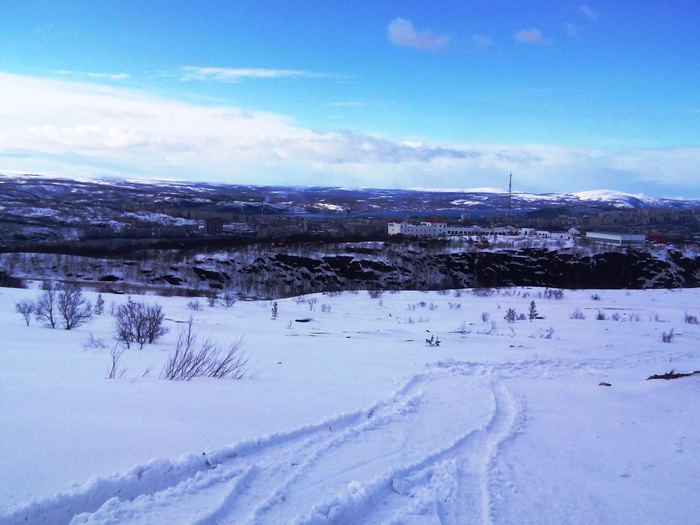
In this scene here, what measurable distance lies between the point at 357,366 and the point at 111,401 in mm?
3381

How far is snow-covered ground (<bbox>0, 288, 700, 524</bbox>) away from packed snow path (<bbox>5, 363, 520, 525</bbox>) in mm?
11

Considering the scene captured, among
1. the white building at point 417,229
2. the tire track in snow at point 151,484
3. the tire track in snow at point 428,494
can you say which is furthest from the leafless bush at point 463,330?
the white building at point 417,229

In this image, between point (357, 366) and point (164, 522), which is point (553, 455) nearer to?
point (164, 522)

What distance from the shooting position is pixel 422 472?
3256mm

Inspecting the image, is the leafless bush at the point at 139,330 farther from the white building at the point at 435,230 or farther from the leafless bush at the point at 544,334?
the white building at the point at 435,230

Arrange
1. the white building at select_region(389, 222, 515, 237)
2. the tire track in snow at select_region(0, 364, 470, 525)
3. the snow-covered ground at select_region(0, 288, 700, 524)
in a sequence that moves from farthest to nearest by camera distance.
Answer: the white building at select_region(389, 222, 515, 237), the snow-covered ground at select_region(0, 288, 700, 524), the tire track in snow at select_region(0, 364, 470, 525)

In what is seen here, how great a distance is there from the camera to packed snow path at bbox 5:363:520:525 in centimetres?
254

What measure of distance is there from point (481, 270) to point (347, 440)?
4399 centimetres

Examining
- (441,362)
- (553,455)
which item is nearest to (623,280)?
(441,362)

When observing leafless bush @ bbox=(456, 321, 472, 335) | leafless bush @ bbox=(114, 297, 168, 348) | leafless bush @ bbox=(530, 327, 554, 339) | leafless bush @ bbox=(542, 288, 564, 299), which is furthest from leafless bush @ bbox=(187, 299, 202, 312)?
leafless bush @ bbox=(542, 288, 564, 299)

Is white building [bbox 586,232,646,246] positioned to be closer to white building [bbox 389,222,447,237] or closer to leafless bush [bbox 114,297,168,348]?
white building [bbox 389,222,447,237]

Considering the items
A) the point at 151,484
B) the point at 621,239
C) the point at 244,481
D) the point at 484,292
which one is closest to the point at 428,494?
the point at 244,481

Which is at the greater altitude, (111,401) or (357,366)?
(111,401)

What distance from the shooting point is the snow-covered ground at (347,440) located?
8.83ft
